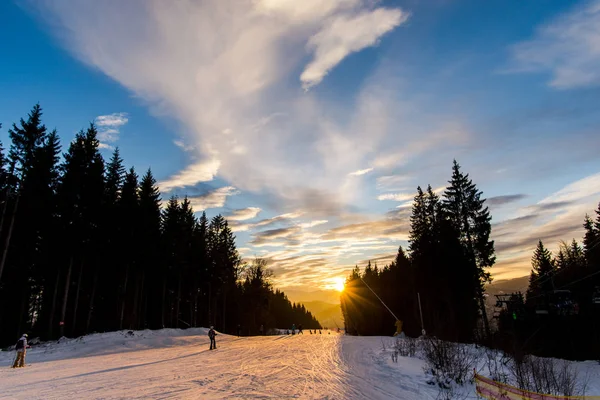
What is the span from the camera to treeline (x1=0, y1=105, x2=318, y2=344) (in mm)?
29547

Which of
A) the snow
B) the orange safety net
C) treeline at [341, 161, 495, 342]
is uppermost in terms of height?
treeline at [341, 161, 495, 342]

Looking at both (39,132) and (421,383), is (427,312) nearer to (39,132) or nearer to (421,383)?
(421,383)

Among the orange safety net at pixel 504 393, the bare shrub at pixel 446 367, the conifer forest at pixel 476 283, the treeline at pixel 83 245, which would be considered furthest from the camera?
the conifer forest at pixel 476 283

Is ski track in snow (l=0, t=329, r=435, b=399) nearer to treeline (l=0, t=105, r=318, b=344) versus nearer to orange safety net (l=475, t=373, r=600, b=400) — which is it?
orange safety net (l=475, t=373, r=600, b=400)

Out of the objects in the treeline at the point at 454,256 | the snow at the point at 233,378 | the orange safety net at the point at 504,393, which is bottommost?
the orange safety net at the point at 504,393

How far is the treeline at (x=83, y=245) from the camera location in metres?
29.5

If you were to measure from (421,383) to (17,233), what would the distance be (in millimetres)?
34841

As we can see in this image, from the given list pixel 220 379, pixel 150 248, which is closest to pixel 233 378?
pixel 220 379

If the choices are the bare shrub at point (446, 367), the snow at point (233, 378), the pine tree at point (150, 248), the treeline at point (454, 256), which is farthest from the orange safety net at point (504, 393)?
the pine tree at point (150, 248)

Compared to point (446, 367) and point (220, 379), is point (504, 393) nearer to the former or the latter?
point (446, 367)

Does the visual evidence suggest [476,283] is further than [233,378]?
Yes

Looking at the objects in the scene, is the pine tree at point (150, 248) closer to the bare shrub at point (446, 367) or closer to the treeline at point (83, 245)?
the treeline at point (83, 245)

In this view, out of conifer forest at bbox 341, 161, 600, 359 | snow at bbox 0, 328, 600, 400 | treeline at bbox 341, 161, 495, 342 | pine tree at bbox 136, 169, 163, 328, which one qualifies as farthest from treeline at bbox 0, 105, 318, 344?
treeline at bbox 341, 161, 495, 342

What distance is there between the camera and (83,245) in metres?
31.9
